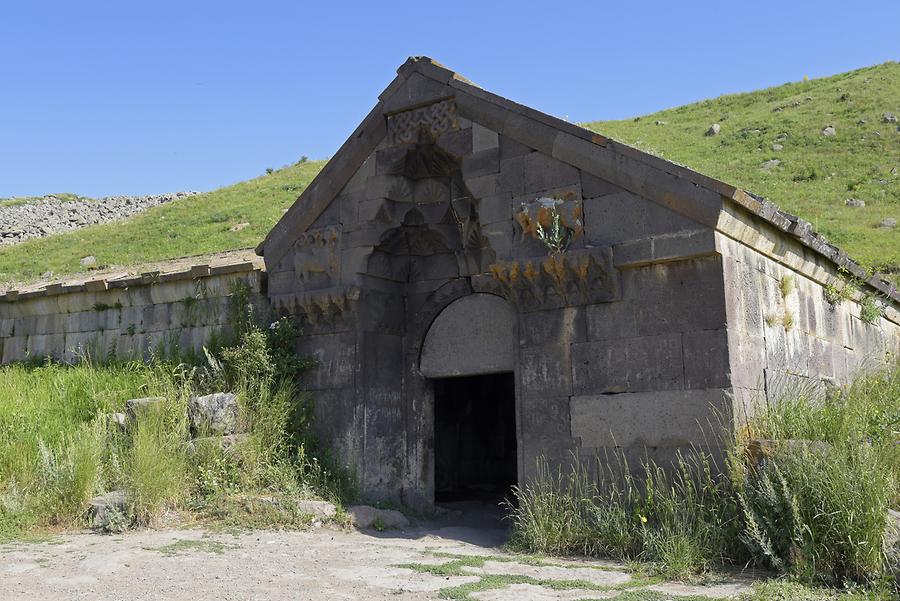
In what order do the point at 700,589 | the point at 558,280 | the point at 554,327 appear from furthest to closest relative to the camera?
1. the point at 554,327
2. the point at 558,280
3. the point at 700,589

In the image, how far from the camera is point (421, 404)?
9.98 metres

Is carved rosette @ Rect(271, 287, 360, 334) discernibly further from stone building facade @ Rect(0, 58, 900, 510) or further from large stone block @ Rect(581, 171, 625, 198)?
large stone block @ Rect(581, 171, 625, 198)

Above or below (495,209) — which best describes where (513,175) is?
above

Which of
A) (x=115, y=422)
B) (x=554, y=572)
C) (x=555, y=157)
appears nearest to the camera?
(x=554, y=572)

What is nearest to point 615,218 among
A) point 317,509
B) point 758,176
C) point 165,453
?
point 317,509

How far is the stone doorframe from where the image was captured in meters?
9.85

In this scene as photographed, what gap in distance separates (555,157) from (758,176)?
19926 mm

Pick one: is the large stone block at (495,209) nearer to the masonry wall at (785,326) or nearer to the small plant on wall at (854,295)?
the masonry wall at (785,326)

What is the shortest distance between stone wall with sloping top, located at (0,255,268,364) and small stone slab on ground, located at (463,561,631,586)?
5186 mm

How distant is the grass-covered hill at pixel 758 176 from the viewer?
22.2 metres

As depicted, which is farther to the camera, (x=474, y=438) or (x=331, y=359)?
(x=474, y=438)

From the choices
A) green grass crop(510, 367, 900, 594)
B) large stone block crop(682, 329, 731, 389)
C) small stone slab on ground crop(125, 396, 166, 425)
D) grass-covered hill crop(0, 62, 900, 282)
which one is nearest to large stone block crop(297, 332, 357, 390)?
small stone slab on ground crop(125, 396, 166, 425)

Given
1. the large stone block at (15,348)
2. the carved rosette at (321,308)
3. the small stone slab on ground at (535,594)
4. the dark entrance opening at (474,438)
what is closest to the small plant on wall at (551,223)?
the carved rosette at (321,308)

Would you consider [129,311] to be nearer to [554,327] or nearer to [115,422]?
[115,422]
